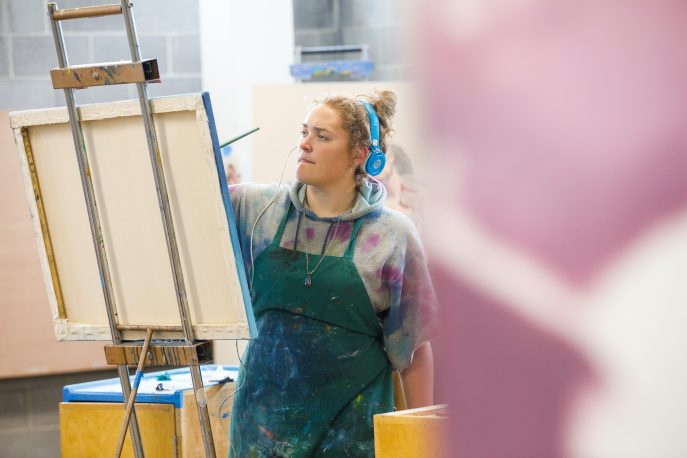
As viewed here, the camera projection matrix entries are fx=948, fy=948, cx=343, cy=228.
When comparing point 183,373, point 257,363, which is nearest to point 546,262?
point 257,363

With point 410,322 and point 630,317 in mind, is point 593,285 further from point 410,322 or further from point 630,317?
point 410,322

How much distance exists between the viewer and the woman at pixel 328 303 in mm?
1841

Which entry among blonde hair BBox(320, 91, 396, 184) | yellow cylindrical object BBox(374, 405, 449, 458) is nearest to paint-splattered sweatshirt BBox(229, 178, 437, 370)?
blonde hair BBox(320, 91, 396, 184)

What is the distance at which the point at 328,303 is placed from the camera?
1.84m

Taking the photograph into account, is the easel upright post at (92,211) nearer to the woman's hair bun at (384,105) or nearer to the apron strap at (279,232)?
the apron strap at (279,232)

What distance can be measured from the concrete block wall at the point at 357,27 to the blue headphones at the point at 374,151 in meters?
2.06

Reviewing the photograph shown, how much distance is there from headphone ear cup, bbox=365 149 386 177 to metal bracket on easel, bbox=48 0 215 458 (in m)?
0.45

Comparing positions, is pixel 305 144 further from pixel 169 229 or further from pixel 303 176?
pixel 169 229

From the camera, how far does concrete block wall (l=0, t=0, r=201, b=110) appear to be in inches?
153

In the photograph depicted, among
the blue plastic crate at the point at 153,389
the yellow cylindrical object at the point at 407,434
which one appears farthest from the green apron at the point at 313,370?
the yellow cylindrical object at the point at 407,434

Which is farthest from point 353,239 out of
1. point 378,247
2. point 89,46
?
point 89,46

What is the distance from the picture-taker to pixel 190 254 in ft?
5.53

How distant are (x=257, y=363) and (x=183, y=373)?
628 mm

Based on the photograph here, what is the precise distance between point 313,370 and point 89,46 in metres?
2.59
